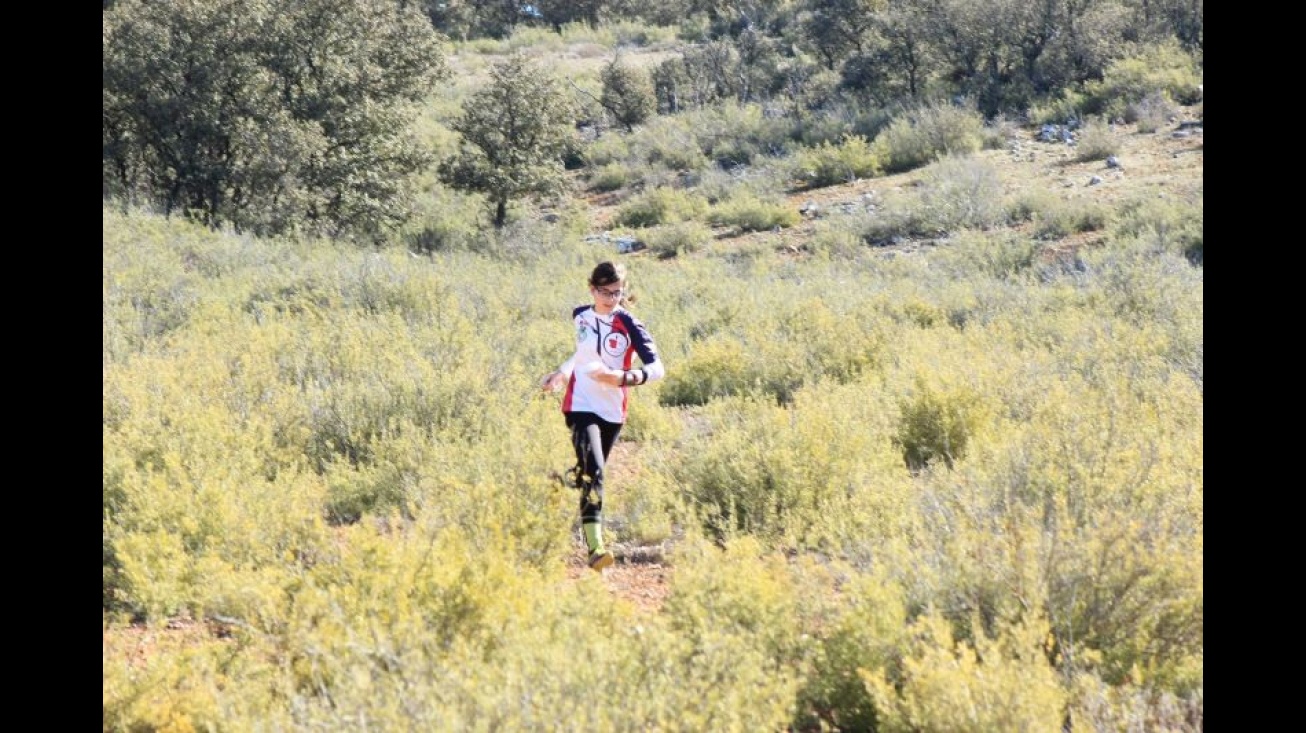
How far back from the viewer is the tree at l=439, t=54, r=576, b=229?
1916 cm

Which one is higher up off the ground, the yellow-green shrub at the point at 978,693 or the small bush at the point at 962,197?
the yellow-green shrub at the point at 978,693

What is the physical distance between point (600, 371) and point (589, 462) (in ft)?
1.46

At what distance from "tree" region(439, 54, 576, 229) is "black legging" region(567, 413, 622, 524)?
48.0ft

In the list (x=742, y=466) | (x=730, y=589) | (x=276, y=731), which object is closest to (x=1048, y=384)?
(x=742, y=466)

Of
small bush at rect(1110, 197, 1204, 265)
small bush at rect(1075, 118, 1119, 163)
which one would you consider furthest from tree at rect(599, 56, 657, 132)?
small bush at rect(1110, 197, 1204, 265)

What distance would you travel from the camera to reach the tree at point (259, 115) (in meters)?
16.5

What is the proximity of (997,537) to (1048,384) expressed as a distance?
330 centimetres

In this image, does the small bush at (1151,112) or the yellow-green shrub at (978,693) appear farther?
the small bush at (1151,112)

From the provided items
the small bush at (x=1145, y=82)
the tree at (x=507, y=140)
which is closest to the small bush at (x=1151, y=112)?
the small bush at (x=1145, y=82)

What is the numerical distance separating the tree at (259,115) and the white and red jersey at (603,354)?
1286 cm

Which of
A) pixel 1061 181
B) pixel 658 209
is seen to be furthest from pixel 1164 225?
pixel 658 209

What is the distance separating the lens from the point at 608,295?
491 centimetres

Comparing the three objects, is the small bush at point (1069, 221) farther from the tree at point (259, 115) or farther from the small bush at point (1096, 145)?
the tree at point (259, 115)

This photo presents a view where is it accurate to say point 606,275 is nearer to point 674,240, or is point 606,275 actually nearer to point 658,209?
point 674,240
